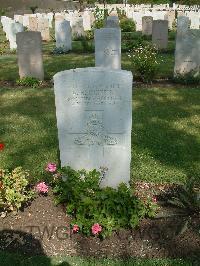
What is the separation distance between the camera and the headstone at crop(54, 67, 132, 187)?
437 centimetres

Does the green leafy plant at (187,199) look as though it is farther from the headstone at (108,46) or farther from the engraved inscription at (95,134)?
the headstone at (108,46)

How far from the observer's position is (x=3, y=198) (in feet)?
14.8

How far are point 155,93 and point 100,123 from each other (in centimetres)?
557

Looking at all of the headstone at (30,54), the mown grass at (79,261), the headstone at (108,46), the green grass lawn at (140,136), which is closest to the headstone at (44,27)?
the green grass lawn at (140,136)

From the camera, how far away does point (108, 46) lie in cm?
1066

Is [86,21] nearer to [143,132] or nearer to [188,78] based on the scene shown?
[188,78]

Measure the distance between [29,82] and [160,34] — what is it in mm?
7465

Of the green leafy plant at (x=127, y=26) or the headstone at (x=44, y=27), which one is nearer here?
the headstone at (x=44, y=27)

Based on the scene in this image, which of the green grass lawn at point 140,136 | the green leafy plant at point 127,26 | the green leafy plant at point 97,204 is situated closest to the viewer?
the green leafy plant at point 97,204

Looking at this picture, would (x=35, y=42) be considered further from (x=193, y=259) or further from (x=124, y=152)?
(x=193, y=259)

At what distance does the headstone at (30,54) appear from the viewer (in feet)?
34.4

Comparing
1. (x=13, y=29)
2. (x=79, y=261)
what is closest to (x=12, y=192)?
(x=79, y=261)

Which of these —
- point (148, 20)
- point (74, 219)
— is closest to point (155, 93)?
point (74, 219)

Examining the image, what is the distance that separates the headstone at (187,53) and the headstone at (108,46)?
1708mm
